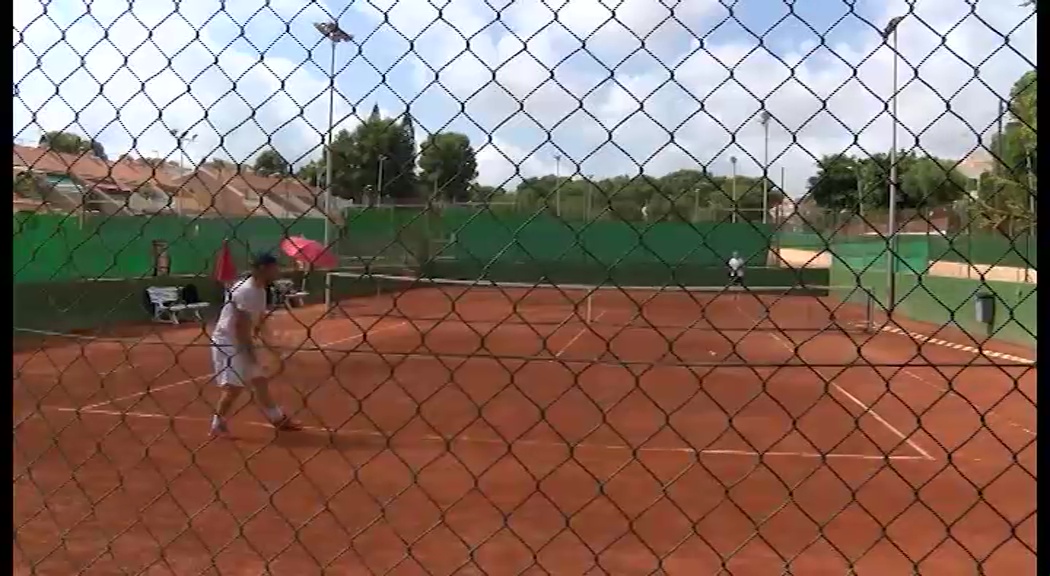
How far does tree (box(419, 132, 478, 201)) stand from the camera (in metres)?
2.03

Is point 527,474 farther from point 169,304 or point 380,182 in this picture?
point 169,304

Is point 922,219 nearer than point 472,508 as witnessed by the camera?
Yes

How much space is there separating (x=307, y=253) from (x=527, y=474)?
182 cm

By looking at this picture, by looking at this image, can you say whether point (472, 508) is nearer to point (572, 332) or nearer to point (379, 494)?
point (379, 494)

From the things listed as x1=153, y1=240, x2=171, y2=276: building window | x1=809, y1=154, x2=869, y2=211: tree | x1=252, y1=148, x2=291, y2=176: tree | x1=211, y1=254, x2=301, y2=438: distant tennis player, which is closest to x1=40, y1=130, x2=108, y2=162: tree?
x1=252, y1=148, x2=291, y2=176: tree

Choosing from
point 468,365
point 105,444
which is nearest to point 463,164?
point 105,444

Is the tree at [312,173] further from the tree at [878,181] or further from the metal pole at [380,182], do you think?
the tree at [878,181]

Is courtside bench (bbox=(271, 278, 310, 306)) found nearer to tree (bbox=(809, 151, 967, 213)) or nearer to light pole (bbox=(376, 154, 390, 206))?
light pole (bbox=(376, 154, 390, 206))

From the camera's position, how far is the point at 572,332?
648 inches

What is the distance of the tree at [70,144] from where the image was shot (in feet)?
7.57

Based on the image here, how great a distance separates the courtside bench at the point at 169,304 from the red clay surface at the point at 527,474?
4761mm

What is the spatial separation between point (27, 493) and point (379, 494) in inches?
73.5

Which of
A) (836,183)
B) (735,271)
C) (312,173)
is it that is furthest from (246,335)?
(836,183)

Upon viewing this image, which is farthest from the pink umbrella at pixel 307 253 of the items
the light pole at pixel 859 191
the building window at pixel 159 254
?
the light pole at pixel 859 191
